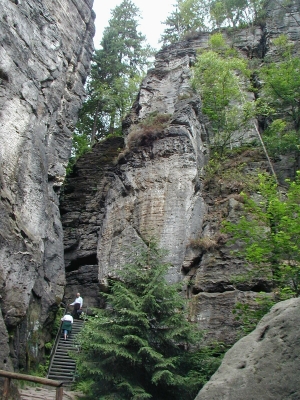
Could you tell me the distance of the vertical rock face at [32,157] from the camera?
14.2 m

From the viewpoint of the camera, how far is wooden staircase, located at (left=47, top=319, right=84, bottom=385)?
46.8ft

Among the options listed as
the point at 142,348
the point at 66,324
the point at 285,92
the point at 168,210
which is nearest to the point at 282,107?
the point at 285,92

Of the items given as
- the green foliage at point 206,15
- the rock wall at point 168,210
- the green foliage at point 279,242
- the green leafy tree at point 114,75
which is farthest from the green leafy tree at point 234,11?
the green foliage at point 279,242

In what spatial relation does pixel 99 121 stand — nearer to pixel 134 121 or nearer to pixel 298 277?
pixel 134 121

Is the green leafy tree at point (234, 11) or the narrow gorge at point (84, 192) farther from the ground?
the green leafy tree at point (234, 11)

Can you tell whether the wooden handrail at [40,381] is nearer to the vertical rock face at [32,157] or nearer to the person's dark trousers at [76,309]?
the vertical rock face at [32,157]

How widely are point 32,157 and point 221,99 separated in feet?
35.3

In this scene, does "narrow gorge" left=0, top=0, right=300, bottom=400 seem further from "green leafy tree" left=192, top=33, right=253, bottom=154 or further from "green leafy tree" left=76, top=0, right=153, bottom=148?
"green leafy tree" left=76, top=0, right=153, bottom=148

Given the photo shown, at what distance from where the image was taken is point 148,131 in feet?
66.4

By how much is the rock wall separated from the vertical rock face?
7.08 feet

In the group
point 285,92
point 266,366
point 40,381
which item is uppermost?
point 285,92

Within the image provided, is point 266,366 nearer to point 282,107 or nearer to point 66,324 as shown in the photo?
point 66,324

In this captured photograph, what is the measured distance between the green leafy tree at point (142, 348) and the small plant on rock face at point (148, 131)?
8.60m

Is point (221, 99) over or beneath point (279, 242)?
over
